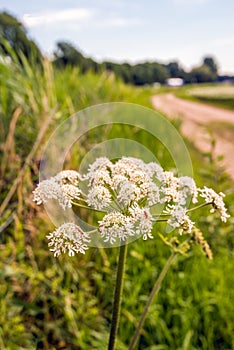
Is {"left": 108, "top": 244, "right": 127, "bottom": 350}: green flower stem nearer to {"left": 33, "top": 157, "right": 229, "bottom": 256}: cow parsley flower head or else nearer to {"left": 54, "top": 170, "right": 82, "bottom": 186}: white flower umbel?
{"left": 33, "top": 157, "right": 229, "bottom": 256}: cow parsley flower head

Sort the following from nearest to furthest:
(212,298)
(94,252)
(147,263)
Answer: (212,298)
(147,263)
(94,252)

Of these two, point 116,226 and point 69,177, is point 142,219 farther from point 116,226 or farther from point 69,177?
point 69,177

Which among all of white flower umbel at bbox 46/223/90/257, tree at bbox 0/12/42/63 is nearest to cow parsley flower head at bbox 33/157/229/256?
white flower umbel at bbox 46/223/90/257

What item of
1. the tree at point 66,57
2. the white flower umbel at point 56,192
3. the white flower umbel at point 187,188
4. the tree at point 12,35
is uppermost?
the tree at point 66,57

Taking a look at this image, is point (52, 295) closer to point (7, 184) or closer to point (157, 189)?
point (7, 184)

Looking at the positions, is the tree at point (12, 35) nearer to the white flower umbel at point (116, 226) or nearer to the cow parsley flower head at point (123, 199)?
the cow parsley flower head at point (123, 199)

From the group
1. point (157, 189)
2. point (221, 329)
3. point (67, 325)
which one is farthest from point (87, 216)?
point (157, 189)

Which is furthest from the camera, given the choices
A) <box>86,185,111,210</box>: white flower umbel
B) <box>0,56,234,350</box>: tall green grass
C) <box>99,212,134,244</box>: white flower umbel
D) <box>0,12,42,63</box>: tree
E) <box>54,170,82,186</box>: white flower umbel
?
<box>0,12,42,63</box>: tree

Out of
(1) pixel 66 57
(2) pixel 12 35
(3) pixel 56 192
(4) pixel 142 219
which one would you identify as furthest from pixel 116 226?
(1) pixel 66 57

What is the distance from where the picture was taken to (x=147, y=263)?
125 inches

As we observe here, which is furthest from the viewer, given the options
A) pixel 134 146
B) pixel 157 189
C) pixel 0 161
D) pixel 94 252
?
pixel 134 146

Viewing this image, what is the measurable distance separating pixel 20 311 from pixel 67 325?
32cm

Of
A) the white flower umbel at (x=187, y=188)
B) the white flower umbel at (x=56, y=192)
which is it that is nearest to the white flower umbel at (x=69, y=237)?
the white flower umbel at (x=56, y=192)

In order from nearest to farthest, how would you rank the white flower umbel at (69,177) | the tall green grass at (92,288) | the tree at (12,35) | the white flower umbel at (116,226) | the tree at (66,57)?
the white flower umbel at (116,226) → the white flower umbel at (69,177) → the tall green grass at (92,288) → the tree at (12,35) → the tree at (66,57)
